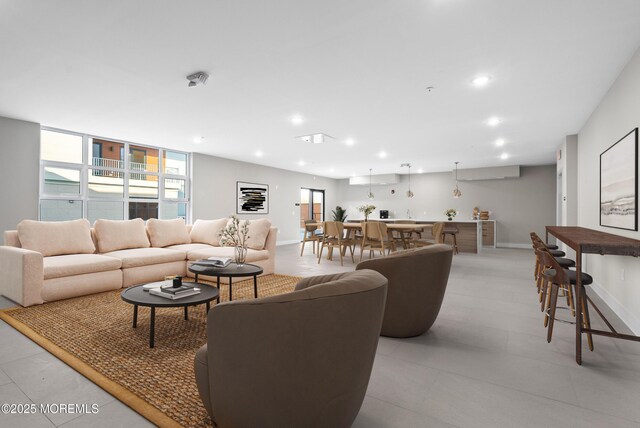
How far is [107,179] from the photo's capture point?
6.42 m

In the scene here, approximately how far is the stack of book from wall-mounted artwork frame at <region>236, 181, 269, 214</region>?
624 cm

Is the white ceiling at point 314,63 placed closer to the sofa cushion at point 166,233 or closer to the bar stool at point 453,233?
the sofa cushion at point 166,233

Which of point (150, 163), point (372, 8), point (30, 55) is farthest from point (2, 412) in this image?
point (150, 163)

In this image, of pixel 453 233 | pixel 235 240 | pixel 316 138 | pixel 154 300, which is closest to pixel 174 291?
pixel 154 300

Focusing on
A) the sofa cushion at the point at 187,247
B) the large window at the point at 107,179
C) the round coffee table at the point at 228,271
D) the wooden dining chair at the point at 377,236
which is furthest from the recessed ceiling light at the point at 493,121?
the large window at the point at 107,179

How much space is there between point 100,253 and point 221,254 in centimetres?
168

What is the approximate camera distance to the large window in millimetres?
5688

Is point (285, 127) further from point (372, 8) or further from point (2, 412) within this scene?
point (2, 412)

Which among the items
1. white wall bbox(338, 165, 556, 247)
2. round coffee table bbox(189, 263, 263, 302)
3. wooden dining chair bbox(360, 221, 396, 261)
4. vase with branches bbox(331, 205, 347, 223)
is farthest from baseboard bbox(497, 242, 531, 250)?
round coffee table bbox(189, 263, 263, 302)

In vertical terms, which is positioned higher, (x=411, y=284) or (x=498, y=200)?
(x=498, y=200)

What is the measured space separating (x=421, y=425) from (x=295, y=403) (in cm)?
73

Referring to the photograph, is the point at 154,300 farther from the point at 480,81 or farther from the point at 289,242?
the point at 289,242

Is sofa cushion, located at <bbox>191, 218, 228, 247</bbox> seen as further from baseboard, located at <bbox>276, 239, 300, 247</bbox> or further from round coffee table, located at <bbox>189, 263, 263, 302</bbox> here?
baseboard, located at <bbox>276, 239, 300, 247</bbox>

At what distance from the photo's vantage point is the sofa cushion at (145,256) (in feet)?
14.1
